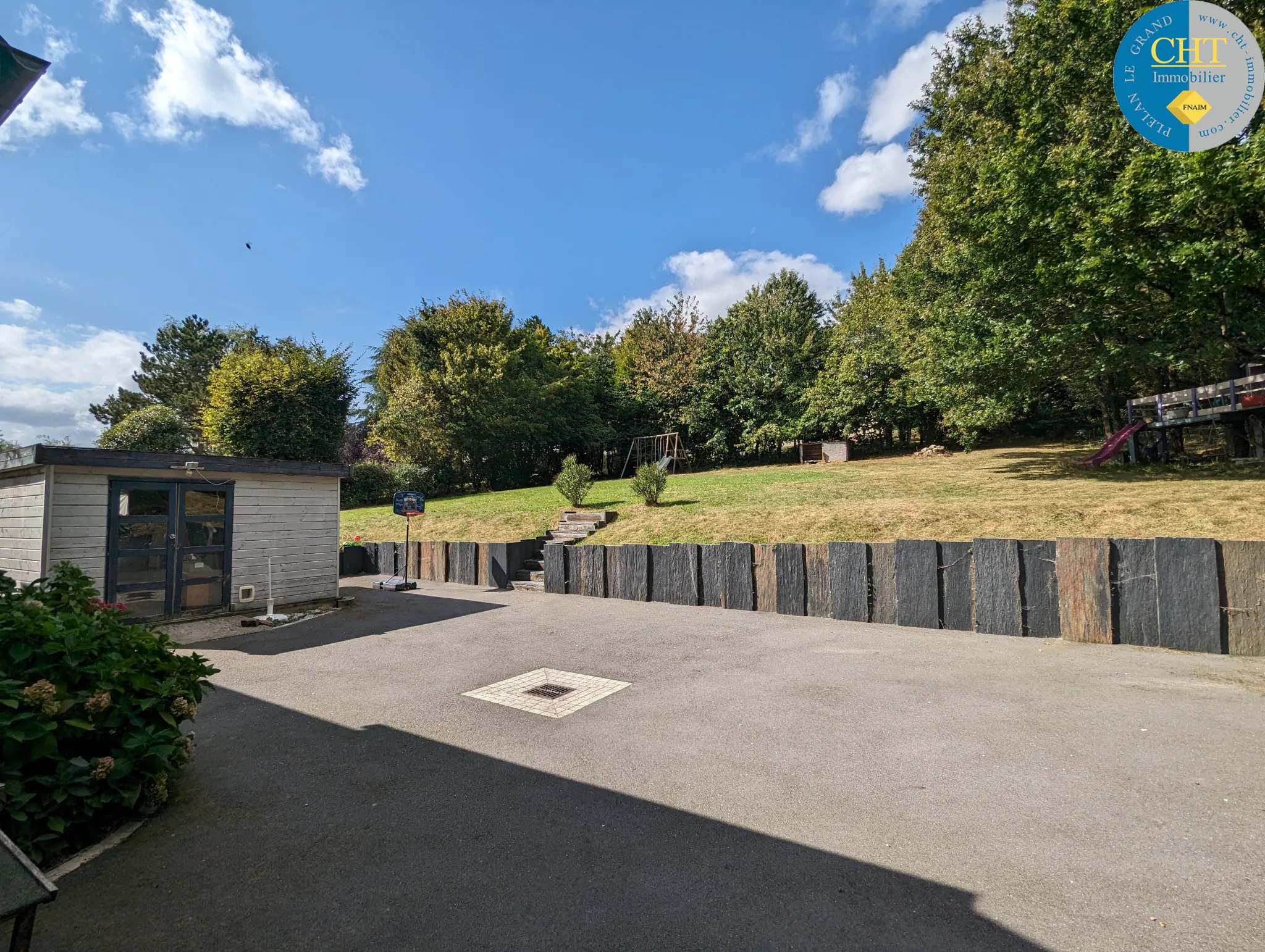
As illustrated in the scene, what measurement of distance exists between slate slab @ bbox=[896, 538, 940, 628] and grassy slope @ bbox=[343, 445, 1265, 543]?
2.38 m

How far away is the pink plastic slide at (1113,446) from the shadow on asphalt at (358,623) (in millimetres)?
15687

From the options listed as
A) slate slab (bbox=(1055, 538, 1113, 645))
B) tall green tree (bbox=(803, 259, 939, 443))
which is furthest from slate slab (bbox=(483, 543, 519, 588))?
tall green tree (bbox=(803, 259, 939, 443))

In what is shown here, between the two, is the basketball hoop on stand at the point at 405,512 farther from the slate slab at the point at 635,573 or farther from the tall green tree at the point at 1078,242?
the tall green tree at the point at 1078,242

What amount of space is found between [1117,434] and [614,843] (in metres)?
18.9

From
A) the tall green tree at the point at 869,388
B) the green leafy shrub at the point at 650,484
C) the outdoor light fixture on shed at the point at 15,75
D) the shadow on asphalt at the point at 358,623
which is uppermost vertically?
the tall green tree at the point at 869,388

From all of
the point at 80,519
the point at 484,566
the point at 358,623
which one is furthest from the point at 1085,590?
the point at 80,519

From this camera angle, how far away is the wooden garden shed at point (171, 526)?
792 centimetres

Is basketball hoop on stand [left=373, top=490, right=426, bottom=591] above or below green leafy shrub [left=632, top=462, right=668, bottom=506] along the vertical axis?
below

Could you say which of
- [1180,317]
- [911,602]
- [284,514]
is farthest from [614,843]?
[1180,317]

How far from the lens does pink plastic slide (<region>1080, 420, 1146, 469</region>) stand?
49.3ft

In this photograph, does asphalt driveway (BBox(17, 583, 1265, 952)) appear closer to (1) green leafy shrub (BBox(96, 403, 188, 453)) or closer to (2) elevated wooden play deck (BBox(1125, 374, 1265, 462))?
(2) elevated wooden play deck (BBox(1125, 374, 1265, 462))

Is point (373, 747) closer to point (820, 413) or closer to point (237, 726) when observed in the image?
point (237, 726)

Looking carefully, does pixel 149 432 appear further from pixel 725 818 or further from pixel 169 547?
pixel 725 818

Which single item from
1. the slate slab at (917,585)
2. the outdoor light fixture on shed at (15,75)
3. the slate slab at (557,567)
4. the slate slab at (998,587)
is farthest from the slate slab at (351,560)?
the slate slab at (998,587)
